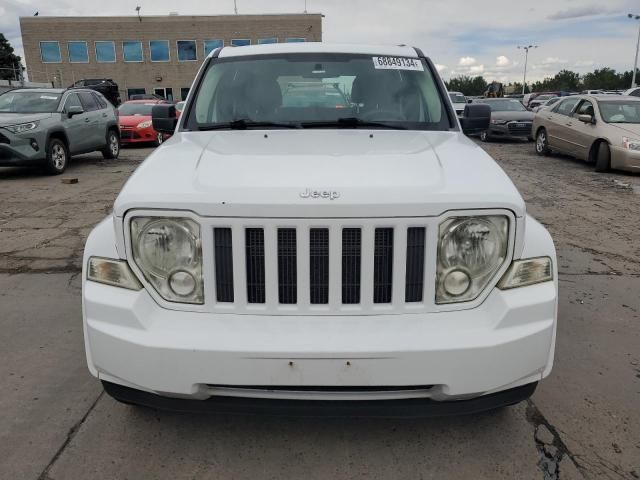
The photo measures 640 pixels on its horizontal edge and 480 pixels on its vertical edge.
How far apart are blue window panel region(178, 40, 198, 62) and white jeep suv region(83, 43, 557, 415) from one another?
50.3 m

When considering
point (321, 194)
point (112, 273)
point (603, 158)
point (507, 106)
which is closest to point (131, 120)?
point (507, 106)

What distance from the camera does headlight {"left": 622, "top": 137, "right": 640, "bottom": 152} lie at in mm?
10477

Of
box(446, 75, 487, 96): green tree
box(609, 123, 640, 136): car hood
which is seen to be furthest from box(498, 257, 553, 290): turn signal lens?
box(446, 75, 487, 96): green tree

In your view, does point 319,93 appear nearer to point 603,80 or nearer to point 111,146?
point 111,146

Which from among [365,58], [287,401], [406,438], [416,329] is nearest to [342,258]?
[416,329]

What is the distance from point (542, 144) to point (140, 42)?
140ft

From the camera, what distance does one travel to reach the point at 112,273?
228 centimetres

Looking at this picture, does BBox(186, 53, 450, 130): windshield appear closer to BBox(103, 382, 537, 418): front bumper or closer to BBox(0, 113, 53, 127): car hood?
BBox(103, 382, 537, 418): front bumper

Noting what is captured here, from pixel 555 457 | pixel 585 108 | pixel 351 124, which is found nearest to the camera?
pixel 555 457

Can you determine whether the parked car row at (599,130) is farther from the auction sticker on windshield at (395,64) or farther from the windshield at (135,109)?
the windshield at (135,109)

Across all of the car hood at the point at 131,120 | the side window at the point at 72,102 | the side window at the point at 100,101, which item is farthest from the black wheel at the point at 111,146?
the car hood at the point at 131,120

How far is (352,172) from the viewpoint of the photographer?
2.34 metres

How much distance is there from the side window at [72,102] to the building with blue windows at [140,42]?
37.6 m

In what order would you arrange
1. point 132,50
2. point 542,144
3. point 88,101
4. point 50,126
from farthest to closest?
point 132,50 < point 542,144 < point 88,101 < point 50,126
